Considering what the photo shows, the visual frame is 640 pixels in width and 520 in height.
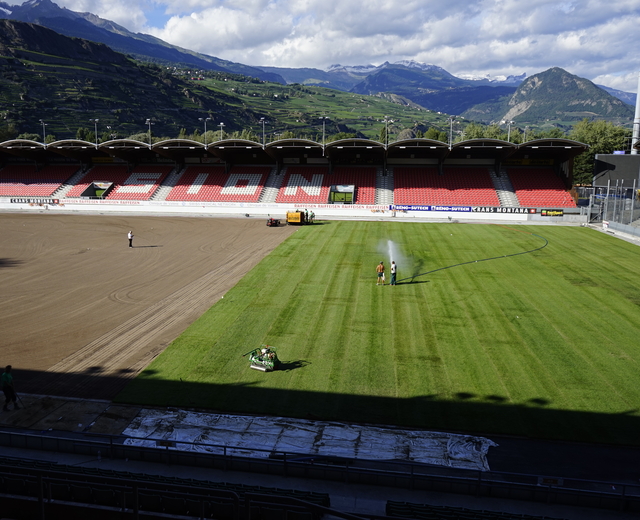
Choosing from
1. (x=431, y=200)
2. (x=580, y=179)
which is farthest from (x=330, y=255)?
(x=580, y=179)

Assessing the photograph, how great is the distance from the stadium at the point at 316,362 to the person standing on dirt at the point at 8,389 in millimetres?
511

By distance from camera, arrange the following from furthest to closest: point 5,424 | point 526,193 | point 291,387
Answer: point 526,193, point 291,387, point 5,424

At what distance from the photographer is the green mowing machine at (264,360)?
17.2 meters

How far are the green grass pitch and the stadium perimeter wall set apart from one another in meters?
21.4

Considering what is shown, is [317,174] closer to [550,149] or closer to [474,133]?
[550,149]

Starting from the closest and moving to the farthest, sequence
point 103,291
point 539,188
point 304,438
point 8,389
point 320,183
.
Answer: point 304,438 < point 8,389 < point 103,291 < point 539,188 < point 320,183

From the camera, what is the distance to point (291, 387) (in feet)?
53.3

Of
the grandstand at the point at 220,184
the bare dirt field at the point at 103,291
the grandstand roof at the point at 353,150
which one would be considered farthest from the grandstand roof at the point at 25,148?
the grandstand roof at the point at 353,150

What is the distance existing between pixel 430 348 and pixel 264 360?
7.27 m

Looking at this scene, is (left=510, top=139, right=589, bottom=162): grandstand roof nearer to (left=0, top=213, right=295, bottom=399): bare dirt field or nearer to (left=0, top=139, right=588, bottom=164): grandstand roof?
(left=0, top=139, right=588, bottom=164): grandstand roof

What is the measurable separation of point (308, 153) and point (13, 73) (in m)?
150

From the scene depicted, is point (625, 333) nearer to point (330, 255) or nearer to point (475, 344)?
point (475, 344)

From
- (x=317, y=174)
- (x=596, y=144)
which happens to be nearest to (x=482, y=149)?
(x=317, y=174)

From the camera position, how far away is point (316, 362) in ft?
59.1
